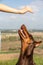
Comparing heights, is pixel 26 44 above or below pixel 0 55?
above

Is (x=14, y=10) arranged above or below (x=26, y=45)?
above

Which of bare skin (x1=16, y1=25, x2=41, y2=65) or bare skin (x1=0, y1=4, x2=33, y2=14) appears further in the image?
bare skin (x1=0, y1=4, x2=33, y2=14)

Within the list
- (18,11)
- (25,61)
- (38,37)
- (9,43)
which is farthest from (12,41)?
(25,61)

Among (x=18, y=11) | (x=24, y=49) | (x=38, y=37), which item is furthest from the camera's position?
(x=38, y=37)

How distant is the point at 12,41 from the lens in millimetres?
2977

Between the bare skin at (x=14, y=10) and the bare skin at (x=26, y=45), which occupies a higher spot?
the bare skin at (x=14, y=10)

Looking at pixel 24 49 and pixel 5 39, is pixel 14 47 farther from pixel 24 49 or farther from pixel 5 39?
pixel 24 49

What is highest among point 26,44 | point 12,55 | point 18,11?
point 18,11

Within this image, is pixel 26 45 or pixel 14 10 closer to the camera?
pixel 26 45

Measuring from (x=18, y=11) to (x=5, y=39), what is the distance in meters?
0.89

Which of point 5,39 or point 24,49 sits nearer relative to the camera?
point 24,49

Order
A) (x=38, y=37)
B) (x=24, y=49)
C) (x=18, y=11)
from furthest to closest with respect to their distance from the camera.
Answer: (x=38, y=37) < (x=18, y=11) < (x=24, y=49)

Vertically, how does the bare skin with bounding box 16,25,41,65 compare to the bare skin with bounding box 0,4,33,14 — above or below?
below

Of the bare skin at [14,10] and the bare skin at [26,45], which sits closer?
the bare skin at [26,45]
